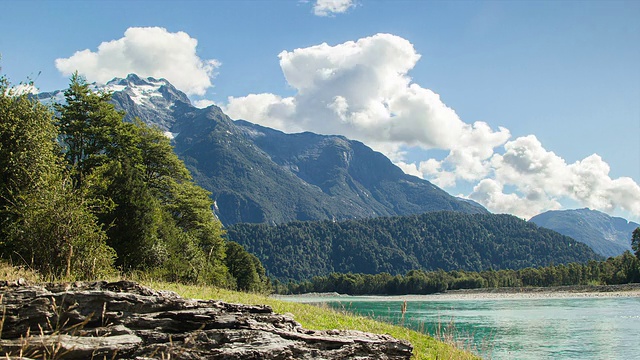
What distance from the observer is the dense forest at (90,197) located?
1396cm

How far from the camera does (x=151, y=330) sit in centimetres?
664

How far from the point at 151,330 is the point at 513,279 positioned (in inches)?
6807

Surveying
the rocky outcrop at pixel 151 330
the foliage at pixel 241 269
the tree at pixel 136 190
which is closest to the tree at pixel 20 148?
the tree at pixel 136 190

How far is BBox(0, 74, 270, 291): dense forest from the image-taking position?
1396cm

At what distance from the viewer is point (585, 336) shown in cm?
3177

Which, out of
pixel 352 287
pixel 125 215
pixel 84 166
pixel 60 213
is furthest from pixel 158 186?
pixel 352 287

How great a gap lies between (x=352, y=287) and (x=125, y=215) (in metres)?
176

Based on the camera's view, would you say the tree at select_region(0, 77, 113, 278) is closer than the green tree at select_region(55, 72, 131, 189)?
Yes

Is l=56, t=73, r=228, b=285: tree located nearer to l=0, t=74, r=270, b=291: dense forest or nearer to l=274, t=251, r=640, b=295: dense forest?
l=0, t=74, r=270, b=291: dense forest

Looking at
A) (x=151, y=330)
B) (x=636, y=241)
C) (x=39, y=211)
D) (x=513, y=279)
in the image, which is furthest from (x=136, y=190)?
(x=513, y=279)

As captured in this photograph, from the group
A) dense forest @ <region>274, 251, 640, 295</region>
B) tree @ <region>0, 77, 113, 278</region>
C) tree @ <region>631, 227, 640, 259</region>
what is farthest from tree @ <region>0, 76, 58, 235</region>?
tree @ <region>631, 227, 640, 259</region>

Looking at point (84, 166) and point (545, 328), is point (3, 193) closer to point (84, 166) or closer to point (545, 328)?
point (84, 166)

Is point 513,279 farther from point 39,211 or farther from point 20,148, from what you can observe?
point 39,211

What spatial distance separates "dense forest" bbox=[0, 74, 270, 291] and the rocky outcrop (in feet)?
8.42
